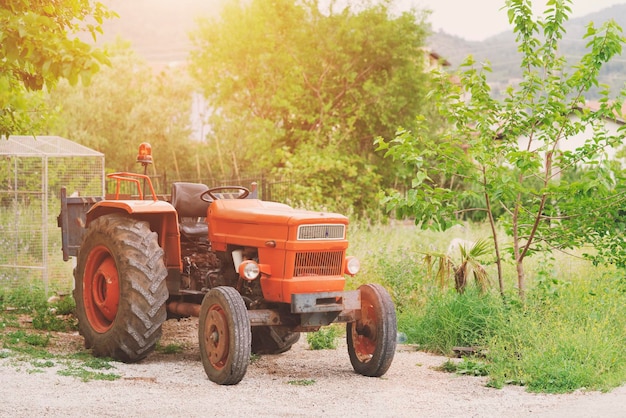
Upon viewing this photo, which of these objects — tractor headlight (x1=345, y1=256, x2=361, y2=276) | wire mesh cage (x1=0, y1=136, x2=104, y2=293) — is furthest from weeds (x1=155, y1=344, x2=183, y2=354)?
wire mesh cage (x1=0, y1=136, x2=104, y2=293)

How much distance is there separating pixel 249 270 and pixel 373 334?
1.24m

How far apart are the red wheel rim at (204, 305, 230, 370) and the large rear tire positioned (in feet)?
2.12

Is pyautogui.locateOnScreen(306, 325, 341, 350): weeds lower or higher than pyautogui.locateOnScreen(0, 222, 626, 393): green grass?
lower

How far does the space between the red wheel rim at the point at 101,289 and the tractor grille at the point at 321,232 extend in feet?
A: 6.63

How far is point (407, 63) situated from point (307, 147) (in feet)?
13.8

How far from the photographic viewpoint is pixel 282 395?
6816 millimetres

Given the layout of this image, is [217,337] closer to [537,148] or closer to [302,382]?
[302,382]

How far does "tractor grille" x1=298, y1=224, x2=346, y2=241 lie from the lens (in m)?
7.30

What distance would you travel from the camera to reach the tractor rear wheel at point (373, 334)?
7.51 m

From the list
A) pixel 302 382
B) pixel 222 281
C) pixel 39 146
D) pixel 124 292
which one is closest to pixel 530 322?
pixel 302 382

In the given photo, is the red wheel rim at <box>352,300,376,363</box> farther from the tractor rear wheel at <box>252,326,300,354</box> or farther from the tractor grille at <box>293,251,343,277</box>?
the tractor rear wheel at <box>252,326,300,354</box>

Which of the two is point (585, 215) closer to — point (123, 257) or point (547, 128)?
point (547, 128)

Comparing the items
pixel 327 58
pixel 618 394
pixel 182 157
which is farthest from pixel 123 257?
pixel 182 157

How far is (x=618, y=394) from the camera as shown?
690 centimetres
